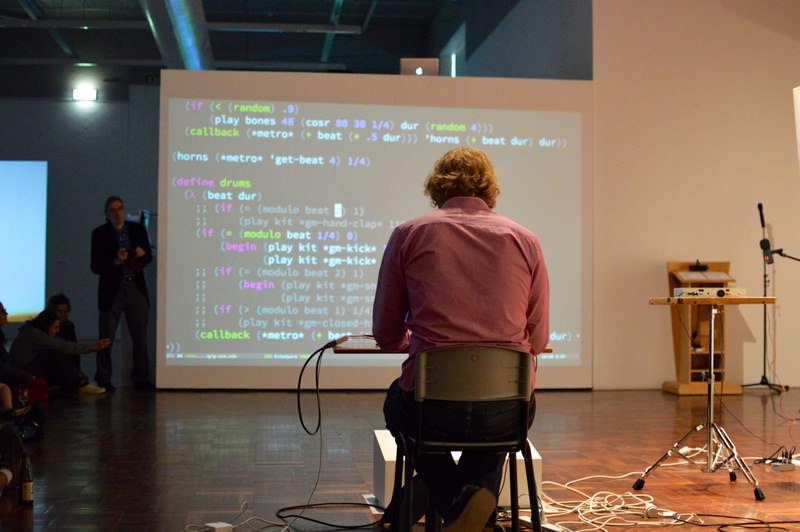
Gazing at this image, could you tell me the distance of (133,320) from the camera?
773 cm

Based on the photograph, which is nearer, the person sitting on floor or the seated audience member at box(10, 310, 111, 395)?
the seated audience member at box(10, 310, 111, 395)

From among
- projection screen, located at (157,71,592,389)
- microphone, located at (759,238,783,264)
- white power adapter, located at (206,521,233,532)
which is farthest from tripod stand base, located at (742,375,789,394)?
white power adapter, located at (206,521,233,532)

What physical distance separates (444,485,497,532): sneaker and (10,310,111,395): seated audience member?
497cm

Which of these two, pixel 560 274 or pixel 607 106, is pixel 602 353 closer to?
pixel 560 274

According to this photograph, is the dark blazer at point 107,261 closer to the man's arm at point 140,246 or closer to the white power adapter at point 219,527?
the man's arm at point 140,246

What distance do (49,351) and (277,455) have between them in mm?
3137

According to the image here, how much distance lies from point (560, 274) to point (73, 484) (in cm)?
467

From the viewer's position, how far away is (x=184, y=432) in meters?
5.61

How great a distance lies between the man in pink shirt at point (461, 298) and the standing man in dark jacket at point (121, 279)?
523 centimetres

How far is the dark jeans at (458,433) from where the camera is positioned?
2717mm

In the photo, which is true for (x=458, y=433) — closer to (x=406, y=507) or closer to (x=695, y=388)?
(x=406, y=507)

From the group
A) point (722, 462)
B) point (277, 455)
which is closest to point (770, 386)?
point (722, 462)

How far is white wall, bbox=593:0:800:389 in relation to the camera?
7988mm

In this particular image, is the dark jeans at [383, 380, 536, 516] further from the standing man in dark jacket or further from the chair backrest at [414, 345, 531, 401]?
the standing man in dark jacket
